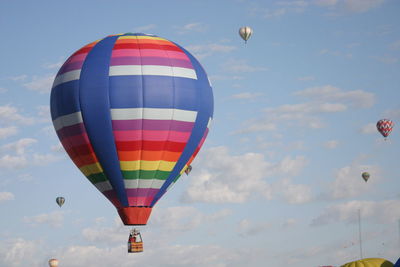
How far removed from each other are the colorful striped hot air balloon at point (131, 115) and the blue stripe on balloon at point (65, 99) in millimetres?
50

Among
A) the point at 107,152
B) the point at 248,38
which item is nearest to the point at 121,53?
the point at 107,152

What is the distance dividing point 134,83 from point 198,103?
3652 mm

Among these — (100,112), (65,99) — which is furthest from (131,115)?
(65,99)

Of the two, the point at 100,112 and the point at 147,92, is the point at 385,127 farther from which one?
the point at 100,112

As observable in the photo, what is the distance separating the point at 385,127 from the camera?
7594 cm

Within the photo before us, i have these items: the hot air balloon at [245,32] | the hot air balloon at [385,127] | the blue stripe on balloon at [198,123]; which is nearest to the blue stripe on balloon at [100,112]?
the blue stripe on balloon at [198,123]

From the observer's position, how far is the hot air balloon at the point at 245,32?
68.1 meters

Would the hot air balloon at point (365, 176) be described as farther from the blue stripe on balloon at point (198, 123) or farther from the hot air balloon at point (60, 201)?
the blue stripe on balloon at point (198, 123)

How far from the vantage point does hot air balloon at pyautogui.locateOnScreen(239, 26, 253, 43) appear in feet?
223

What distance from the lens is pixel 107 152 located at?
5069 cm

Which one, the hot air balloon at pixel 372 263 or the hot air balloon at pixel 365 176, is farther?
the hot air balloon at pixel 365 176

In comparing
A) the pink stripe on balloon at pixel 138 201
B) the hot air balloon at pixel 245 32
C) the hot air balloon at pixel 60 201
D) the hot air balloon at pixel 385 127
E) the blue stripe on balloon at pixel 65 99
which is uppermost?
the hot air balloon at pixel 245 32

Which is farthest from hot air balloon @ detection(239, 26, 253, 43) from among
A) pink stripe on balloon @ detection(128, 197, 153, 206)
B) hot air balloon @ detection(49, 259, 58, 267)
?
hot air balloon @ detection(49, 259, 58, 267)

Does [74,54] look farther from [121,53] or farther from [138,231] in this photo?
[138,231]
